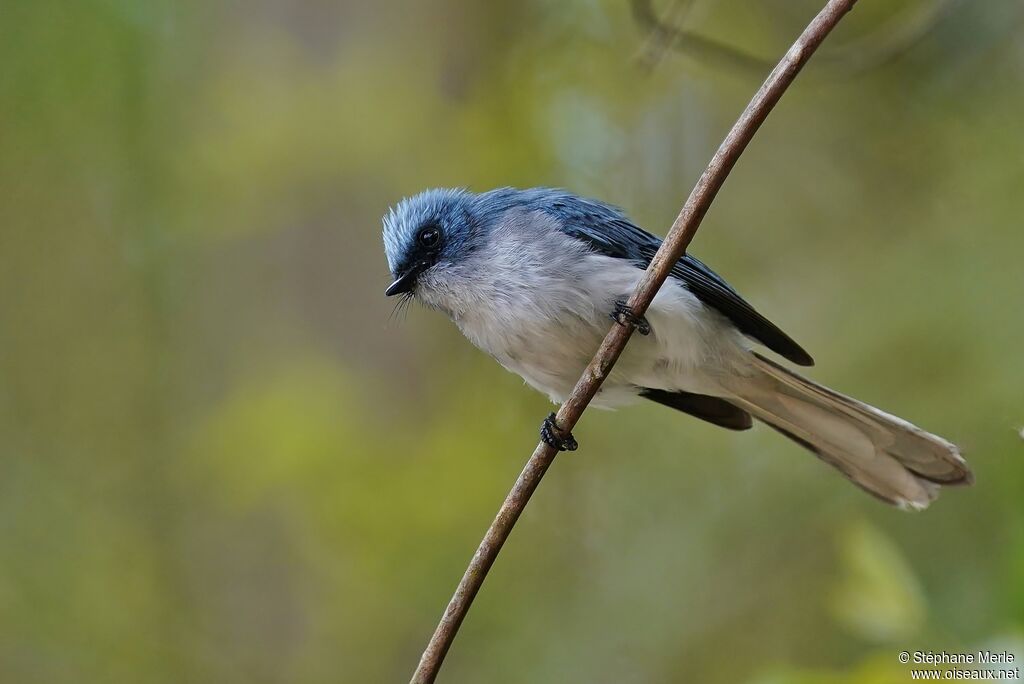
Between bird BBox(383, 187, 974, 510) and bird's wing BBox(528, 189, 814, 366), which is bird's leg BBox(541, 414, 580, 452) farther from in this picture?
bird's wing BBox(528, 189, 814, 366)

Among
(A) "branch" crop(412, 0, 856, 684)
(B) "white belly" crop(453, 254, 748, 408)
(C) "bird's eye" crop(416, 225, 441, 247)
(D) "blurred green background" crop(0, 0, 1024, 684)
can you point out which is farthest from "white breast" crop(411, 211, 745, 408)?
(D) "blurred green background" crop(0, 0, 1024, 684)

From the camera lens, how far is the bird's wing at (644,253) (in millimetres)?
3334

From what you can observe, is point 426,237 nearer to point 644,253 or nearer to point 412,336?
point 644,253

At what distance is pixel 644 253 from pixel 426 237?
74 cm

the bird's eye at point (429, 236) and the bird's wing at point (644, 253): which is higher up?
the bird's wing at point (644, 253)

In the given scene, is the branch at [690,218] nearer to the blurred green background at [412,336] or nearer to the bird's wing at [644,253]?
the bird's wing at [644,253]

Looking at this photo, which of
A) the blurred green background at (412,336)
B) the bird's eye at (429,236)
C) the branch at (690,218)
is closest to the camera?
the branch at (690,218)

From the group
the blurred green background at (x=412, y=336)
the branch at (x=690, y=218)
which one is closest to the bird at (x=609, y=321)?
the branch at (x=690, y=218)

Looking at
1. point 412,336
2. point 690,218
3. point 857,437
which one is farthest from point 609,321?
point 412,336

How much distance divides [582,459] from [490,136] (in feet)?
6.04

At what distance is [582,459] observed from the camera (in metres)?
5.75

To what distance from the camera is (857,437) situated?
3.32 metres

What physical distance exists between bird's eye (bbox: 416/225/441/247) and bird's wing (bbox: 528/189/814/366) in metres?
0.35

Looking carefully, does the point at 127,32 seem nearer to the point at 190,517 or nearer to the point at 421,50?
the point at 421,50
